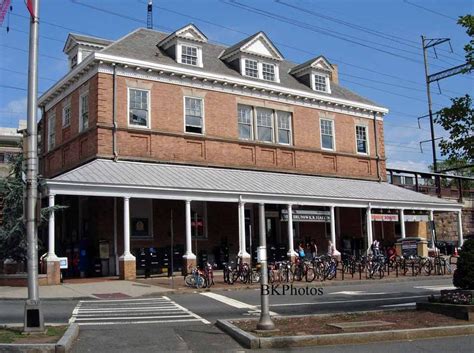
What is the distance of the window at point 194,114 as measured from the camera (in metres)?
28.6

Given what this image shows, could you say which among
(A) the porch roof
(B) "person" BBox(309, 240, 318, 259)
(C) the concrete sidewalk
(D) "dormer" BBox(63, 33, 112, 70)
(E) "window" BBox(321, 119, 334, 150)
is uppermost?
(D) "dormer" BBox(63, 33, 112, 70)

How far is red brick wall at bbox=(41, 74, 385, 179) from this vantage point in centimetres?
2630

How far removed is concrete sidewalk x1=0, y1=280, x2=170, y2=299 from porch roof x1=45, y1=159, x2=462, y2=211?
346cm

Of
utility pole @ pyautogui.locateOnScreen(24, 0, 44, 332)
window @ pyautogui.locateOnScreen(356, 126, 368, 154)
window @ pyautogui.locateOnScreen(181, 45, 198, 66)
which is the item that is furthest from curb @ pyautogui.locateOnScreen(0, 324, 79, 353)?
window @ pyautogui.locateOnScreen(356, 126, 368, 154)

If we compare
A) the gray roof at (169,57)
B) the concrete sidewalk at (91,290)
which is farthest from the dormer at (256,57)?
the concrete sidewalk at (91,290)

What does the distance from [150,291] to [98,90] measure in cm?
1089

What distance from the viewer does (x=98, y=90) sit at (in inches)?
1021

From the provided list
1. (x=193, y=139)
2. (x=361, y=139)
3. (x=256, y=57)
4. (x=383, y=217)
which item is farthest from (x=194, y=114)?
(x=361, y=139)

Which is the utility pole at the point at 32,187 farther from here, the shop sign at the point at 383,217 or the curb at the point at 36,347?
the shop sign at the point at 383,217

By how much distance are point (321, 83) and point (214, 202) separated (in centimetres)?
1167

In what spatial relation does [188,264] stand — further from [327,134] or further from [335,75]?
[335,75]

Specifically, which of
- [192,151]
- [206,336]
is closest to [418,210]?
[192,151]

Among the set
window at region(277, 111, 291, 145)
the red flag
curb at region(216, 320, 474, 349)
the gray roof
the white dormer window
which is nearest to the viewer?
curb at region(216, 320, 474, 349)

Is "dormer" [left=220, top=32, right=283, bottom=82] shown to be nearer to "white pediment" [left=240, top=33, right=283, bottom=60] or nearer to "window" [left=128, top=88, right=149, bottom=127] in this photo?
"white pediment" [left=240, top=33, right=283, bottom=60]
